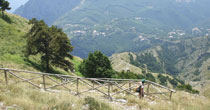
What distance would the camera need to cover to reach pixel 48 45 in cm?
3562

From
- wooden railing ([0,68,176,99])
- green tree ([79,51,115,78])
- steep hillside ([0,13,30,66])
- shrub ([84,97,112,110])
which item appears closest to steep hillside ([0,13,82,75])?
steep hillside ([0,13,30,66])

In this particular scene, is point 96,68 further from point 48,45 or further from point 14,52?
point 14,52

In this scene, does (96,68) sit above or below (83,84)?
below

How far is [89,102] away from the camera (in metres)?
11.3

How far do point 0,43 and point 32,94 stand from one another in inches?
1173

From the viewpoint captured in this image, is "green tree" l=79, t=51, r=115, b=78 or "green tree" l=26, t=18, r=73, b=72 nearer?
"green tree" l=26, t=18, r=73, b=72

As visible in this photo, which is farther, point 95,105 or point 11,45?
point 11,45

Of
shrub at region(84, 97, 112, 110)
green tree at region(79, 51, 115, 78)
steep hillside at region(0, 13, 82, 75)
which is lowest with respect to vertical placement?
green tree at region(79, 51, 115, 78)

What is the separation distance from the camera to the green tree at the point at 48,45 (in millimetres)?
34250

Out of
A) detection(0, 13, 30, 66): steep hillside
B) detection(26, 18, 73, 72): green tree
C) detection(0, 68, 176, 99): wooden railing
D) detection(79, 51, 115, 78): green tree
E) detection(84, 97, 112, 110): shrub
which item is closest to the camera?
detection(84, 97, 112, 110): shrub

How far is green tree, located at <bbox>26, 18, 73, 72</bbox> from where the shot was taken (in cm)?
3425

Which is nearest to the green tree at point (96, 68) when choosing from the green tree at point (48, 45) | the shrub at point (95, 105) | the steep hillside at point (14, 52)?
the steep hillside at point (14, 52)

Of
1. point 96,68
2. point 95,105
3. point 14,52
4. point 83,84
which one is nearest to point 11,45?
point 14,52

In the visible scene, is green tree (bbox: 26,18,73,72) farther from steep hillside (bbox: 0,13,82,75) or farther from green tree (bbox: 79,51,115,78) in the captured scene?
green tree (bbox: 79,51,115,78)
